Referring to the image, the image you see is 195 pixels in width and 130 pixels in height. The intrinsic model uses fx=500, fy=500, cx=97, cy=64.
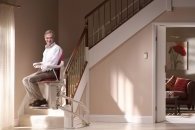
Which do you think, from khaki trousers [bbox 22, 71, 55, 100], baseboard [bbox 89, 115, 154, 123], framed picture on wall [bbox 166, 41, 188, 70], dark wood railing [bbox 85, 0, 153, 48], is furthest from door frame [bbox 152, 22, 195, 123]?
framed picture on wall [bbox 166, 41, 188, 70]

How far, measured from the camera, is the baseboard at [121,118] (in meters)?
11.2

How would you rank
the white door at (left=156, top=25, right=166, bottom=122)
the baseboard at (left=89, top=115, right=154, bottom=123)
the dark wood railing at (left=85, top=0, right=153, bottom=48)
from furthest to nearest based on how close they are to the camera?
the dark wood railing at (left=85, top=0, right=153, bottom=48) < the white door at (left=156, top=25, right=166, bottom=122) < the baseboard at (left=89, top=115, right=154, bottom=123)

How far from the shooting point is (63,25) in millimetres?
13281

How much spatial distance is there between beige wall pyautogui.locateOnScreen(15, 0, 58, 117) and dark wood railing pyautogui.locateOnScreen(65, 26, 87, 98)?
1.07m

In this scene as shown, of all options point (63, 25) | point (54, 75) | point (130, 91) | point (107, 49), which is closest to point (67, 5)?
point (63, 25)

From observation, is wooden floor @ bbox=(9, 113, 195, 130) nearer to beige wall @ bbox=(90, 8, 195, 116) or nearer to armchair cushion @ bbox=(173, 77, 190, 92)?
beige wall @ bbox=(90, 8, 195, 116)

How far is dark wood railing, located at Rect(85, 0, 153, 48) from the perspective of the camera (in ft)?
41.5

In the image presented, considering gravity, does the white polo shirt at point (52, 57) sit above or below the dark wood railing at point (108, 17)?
below

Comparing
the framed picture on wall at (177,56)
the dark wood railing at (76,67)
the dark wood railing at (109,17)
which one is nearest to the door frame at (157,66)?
the dark wood railing at (109,17)

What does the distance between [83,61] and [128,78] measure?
1.10 metres

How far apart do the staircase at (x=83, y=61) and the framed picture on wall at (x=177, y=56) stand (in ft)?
12.2

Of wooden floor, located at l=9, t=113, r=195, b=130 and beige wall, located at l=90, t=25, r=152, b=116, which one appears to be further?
beige wall, located at l=90, t=25, r=152, b=116

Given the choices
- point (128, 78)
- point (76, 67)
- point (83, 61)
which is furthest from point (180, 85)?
point (76, 67)

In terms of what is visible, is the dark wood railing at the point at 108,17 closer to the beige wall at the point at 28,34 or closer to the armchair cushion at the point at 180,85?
the beige wall at the point at 28,34
